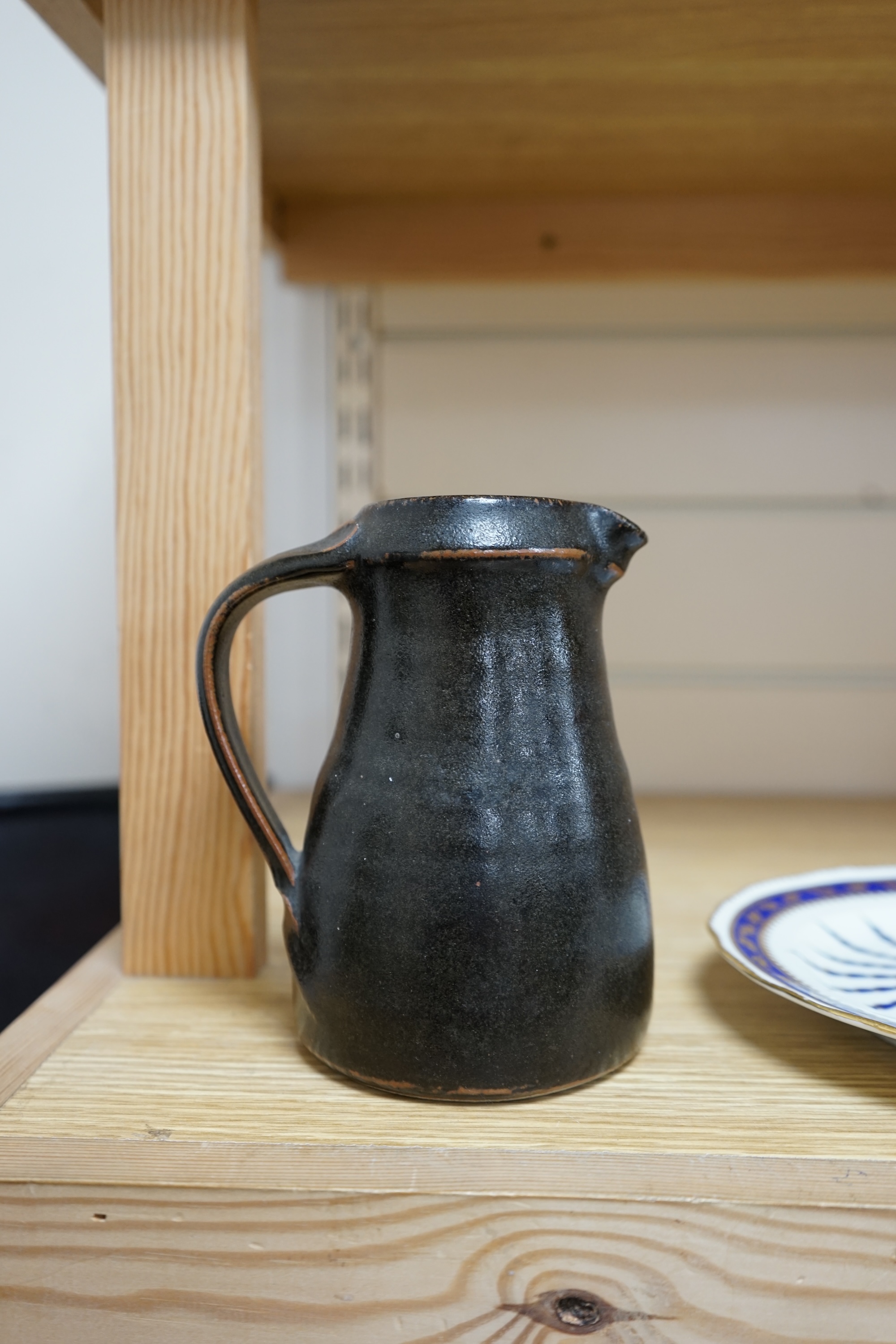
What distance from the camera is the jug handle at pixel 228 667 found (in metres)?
0.40

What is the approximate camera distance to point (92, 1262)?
0.34 meters

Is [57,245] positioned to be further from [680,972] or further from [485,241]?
[680,972]

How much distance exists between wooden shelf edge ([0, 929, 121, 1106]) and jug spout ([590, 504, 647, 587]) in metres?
0.31

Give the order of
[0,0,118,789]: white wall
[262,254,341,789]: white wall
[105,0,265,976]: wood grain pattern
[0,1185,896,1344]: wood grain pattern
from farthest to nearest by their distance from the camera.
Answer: [262,254,341,789]: white wall
[0,0,118,789]: white wall
[105,0,265,976]: wood grain pattern
[0,1185,896,1344]: wood grain pattern

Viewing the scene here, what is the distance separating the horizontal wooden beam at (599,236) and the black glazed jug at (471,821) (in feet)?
1.93

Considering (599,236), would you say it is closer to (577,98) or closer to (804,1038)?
(577,98)

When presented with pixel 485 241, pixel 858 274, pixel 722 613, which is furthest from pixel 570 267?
pixel 722 613

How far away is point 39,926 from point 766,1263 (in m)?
0.59

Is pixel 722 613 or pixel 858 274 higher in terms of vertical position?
Answer: pixel 858 274

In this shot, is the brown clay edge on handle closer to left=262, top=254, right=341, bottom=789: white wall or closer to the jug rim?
the jug rim

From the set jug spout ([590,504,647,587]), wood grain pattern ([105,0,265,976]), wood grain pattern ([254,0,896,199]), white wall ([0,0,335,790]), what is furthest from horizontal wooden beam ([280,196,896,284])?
jug spout ([590,504,647,587])

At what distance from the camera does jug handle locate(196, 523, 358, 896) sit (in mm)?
395

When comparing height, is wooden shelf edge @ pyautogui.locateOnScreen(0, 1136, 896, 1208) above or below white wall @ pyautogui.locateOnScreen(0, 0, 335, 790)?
below

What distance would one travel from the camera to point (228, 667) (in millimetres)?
431
